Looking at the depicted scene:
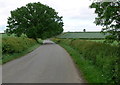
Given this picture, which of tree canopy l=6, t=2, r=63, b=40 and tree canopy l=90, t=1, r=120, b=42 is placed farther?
tree canopy l=6, t=2, r=63, b=40

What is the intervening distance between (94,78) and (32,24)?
65.1 metres

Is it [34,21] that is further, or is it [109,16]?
[34,21]

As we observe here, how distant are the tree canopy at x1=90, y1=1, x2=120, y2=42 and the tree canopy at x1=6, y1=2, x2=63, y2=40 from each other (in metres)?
55.9

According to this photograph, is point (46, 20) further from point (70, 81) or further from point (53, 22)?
point (70, 81)

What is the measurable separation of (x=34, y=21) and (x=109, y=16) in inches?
2399

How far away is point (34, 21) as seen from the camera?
7612cm

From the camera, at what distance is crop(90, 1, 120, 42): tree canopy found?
1639 cm

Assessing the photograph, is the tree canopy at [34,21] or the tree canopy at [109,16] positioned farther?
the tree canopy at [34,21]

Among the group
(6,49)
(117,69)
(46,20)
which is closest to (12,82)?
(117,69)

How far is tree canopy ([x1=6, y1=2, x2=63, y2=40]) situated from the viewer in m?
74.7

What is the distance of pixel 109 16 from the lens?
652 inches

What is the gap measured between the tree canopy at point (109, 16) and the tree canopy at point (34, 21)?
55.9m

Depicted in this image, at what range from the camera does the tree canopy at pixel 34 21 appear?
74688 millimetres

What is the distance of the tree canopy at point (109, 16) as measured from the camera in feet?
53.8
